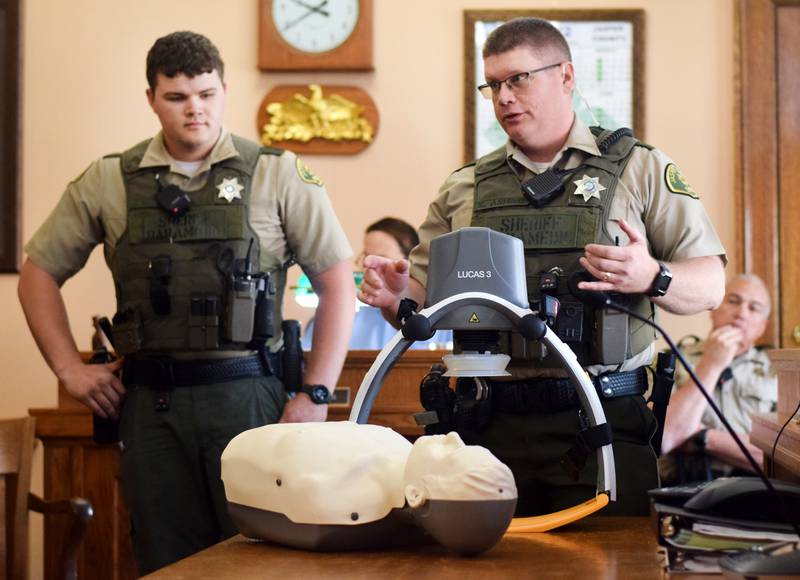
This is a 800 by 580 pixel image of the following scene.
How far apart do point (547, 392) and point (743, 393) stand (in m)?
1.95

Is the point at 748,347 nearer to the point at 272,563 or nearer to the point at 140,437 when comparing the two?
the point at 140,437

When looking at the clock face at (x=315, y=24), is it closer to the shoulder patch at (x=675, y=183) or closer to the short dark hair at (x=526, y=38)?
the short dark hair at (x=526, y=38)

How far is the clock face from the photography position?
14.2 ft

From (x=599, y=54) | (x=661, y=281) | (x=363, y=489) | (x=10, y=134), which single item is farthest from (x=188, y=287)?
(x=599, y=54)

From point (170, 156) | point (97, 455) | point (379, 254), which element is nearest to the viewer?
point (170, 156)

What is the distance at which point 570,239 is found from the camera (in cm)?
199

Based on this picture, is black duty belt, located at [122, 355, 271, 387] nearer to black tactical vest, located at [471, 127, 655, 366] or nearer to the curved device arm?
black tactical vest, located at [471, 127, 655, 366]

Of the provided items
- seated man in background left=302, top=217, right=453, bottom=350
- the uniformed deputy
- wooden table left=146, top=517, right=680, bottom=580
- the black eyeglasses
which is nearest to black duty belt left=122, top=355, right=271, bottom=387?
the uniformed deputy

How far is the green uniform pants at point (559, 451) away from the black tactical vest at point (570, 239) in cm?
10

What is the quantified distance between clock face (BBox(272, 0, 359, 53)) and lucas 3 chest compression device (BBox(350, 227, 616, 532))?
2982 millimetres

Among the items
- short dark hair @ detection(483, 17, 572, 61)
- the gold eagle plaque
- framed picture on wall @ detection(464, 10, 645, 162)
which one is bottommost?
short dark hair @ detection(483, 17, 572, 61)

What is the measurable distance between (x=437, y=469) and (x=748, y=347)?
9.41ft

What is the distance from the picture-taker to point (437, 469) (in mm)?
1162

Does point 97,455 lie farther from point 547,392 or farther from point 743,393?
point 743,393
